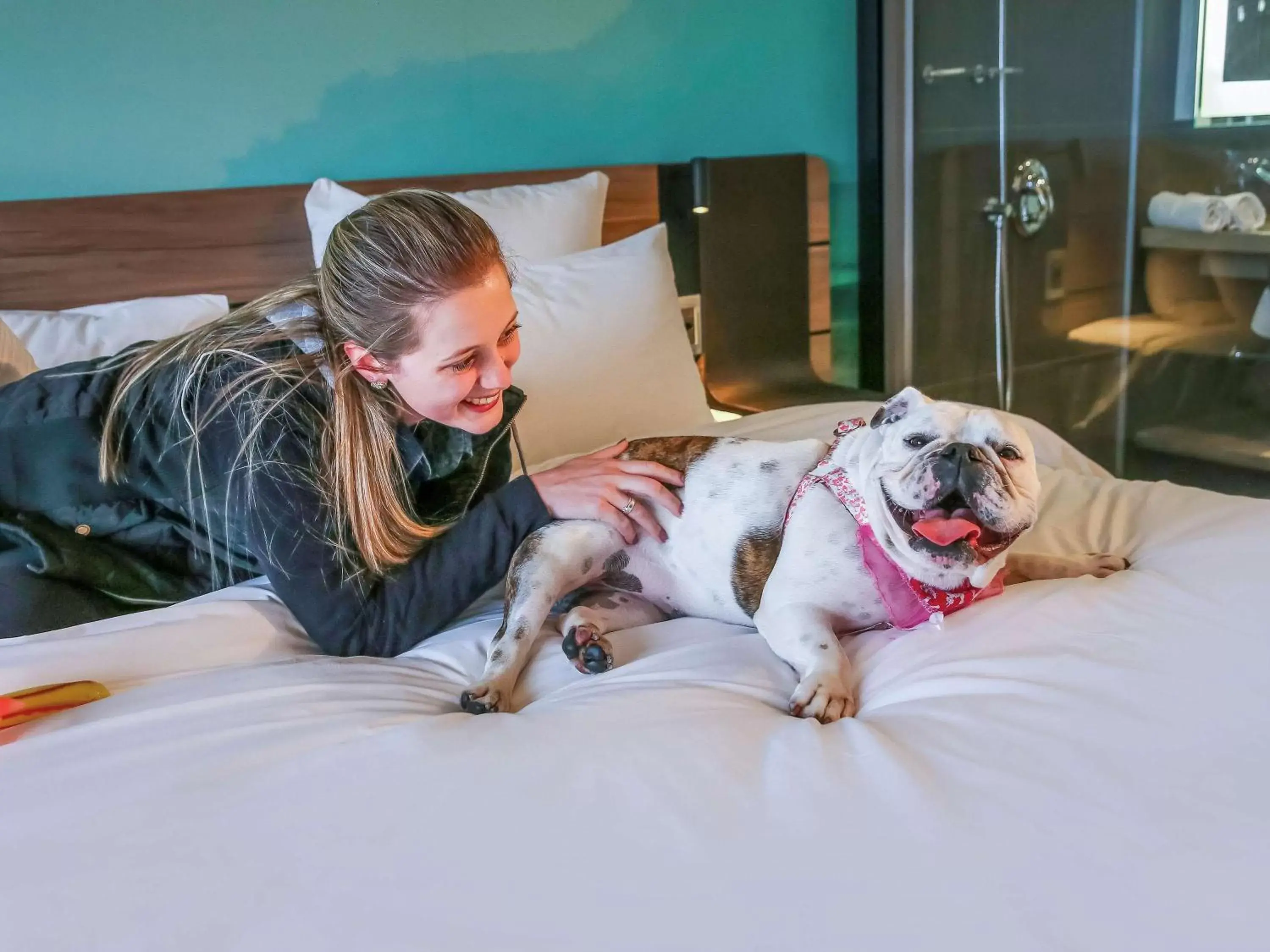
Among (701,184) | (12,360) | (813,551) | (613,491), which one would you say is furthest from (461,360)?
(701,184)

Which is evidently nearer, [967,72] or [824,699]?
[824,699]

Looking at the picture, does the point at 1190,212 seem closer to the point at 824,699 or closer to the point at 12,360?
the point at 824,699

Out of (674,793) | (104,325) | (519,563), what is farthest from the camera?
(104,325)

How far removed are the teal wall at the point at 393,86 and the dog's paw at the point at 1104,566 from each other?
6.27 ft

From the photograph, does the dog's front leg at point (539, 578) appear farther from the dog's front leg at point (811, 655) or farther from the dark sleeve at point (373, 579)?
the dog's front leg at point (811, 655)

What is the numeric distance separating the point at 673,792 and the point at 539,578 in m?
0.61

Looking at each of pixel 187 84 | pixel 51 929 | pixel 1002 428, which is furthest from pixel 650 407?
pixel 51 929

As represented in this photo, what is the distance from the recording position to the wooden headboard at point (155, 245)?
2.36 meters

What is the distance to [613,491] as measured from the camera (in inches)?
64.5

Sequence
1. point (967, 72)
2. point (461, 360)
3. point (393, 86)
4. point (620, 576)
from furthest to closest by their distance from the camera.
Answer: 1. point (967, 72)
2. point (393, 86)
3. point (620, 576)
4. point (461, 360)

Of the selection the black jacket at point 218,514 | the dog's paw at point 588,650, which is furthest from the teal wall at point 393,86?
the dog's paw at point 588,650

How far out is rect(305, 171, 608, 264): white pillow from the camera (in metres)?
2.42

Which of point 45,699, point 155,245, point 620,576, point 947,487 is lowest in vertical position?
point 620,576

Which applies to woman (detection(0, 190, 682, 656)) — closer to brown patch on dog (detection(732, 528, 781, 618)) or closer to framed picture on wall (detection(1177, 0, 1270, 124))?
brown patch on dog (detection(732, 528, 781, 618))
